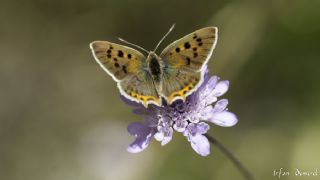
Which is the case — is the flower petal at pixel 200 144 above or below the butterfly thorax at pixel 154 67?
below

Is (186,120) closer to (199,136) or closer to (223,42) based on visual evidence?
(199,136)

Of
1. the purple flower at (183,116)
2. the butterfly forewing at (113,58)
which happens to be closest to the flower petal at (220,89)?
the purple flower at (183,116)

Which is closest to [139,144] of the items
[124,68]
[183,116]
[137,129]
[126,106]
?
[137,129]

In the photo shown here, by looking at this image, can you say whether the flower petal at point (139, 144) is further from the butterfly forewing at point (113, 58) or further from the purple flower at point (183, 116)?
the butterfly forewing at point (113, 58)

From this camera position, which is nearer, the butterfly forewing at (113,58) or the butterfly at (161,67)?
the butterfly at (161,67)

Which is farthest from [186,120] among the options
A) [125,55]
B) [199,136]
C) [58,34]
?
[58,34]
